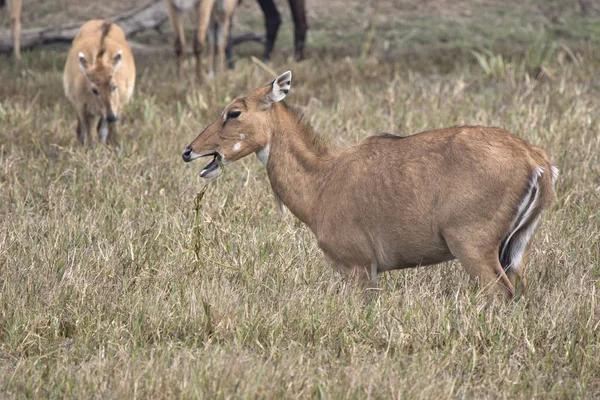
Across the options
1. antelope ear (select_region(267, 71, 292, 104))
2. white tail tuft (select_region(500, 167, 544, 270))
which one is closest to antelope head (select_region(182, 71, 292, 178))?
antelope ear (select_region(267, 71, 292, 104))

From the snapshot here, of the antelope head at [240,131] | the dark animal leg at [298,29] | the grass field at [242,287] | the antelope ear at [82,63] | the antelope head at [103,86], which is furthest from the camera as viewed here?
the dark animal leg at [298,29]

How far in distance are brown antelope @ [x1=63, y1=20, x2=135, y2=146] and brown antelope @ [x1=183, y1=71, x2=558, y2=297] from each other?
3417 millimetres

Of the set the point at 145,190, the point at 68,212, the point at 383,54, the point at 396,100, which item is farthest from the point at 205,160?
the point at 383,54

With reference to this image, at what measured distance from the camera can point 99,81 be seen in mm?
8820

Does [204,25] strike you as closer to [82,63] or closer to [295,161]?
[82,63]

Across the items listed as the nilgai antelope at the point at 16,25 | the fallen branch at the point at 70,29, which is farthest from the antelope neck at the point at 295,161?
the fallen branch at the point at 70,29

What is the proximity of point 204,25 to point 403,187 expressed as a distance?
7.94 m

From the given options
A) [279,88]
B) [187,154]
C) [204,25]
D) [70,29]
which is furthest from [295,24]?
[187,154]

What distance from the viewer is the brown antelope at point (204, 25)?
11938 mm

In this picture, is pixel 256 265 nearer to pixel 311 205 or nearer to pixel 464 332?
pixel 311 205

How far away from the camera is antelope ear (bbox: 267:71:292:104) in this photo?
5.41 metres

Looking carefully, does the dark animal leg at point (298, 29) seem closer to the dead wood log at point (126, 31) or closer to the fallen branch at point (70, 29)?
the dead wood log at point (126, 31)

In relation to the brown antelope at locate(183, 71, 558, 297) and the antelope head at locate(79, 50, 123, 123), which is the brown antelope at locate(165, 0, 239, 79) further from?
the brown antelope at locate(183, 71, 558, 297)

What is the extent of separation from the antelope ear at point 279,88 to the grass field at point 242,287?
0.44 metres
